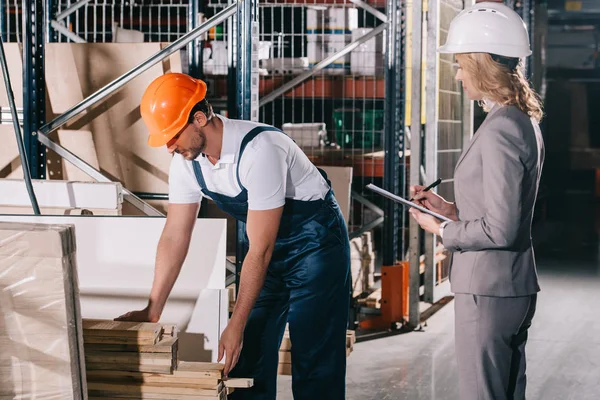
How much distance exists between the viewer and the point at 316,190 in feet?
12.4

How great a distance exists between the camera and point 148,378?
335 cm

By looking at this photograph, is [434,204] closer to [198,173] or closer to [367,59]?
Answer: [198,173]

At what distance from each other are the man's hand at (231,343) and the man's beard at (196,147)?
2.34 feet

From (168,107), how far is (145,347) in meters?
0.94

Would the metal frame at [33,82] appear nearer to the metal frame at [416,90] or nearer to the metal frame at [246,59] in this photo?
the metal frame at [246,59]

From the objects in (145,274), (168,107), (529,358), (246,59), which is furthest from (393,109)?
(168,107)

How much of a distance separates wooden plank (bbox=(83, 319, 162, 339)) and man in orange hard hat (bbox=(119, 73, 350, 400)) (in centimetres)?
30

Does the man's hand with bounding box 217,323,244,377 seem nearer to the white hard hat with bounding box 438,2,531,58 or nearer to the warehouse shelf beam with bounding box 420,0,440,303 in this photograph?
the white hard hat with bounding box 438,2,531,58

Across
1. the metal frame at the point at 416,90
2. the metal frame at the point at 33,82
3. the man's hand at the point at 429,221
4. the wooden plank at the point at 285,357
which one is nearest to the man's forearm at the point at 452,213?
the man's hand at the point at 429,221

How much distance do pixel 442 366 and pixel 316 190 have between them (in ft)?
9.43

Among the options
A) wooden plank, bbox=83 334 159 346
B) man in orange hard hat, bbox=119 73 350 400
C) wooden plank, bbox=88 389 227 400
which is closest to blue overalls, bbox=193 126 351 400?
man in orange hard hat, bbox=119 73 350 400

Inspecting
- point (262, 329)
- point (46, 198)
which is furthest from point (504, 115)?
point (46, 198)

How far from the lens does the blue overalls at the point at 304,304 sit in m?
3.79

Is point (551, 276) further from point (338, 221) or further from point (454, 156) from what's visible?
point (338, 221)
